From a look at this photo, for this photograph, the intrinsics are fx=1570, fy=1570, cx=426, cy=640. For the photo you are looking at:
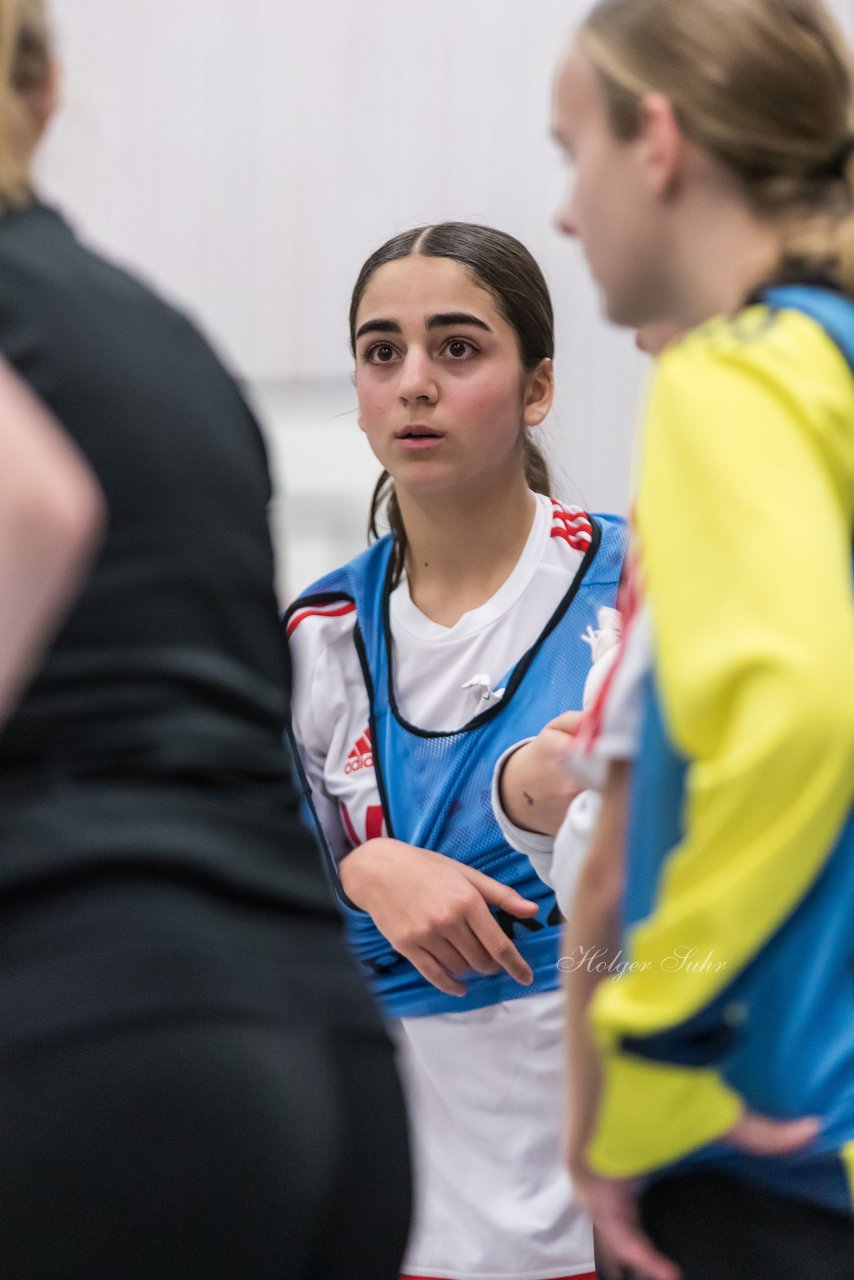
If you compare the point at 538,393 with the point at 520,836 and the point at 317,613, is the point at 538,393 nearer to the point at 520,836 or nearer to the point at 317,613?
the point at 317,613

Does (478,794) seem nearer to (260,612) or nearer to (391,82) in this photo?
(260,612)

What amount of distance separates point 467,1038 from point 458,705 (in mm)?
366

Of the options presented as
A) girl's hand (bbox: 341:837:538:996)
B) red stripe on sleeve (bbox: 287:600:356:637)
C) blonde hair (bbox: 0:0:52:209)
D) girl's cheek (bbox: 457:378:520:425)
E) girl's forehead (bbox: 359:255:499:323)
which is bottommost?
girl's hand (bbox: 341:837:538:996)

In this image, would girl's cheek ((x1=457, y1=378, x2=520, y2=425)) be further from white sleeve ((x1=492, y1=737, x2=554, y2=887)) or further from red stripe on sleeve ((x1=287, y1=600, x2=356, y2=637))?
white sleeve ((x1=492, y1=737, x2=554, y2=887))

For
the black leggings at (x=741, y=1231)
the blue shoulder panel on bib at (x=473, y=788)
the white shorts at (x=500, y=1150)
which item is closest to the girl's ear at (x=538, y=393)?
the blue shoulder panel on bib at (x=473, y=788)

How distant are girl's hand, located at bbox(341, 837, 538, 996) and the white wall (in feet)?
8.56

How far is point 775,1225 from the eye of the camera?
2.97 feet

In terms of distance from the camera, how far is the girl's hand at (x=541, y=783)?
133cm

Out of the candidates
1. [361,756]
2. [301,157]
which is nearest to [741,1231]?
[361,756]

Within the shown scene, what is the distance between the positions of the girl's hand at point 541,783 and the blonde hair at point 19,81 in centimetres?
62

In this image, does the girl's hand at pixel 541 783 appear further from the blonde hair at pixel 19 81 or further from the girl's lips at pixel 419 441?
the blonde hair at pixel 19 81

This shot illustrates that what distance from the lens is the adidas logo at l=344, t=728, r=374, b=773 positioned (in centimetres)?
177

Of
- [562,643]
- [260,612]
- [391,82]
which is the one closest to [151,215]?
[391,82]

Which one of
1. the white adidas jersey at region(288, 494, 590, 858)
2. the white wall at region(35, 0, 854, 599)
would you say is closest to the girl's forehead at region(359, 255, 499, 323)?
the white adidas jersey at region(288, 494, 590, 858)
